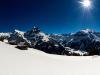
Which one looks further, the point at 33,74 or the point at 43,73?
the point at 43,73

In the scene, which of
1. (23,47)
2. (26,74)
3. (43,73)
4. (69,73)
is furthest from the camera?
(23,47)

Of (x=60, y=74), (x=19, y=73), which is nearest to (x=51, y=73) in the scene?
(x=60, y=74)

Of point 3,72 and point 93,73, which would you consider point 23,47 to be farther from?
point 3,72

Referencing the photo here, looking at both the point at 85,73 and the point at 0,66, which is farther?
the point at 85,73

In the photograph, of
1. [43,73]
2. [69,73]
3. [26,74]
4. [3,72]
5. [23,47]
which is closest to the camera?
[3,72]

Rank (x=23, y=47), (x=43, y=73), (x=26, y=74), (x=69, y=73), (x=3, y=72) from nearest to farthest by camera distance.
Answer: (x=3, y=72)
(x=26, y=74)
(x=43, y=73)
(x=69, y=73)
(x=23, y=47)

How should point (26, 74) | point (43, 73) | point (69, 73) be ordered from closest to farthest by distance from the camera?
point (26, 74), point (43, 73), point (69, 73)

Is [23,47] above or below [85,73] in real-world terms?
above

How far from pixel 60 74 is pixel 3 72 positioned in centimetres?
427

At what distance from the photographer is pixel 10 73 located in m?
10.8

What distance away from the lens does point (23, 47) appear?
27.2 m

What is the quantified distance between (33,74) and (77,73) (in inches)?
153

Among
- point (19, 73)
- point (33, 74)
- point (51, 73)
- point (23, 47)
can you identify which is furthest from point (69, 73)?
point (23, 47)

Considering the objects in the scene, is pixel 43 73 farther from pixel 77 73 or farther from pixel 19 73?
pixel 77 73
